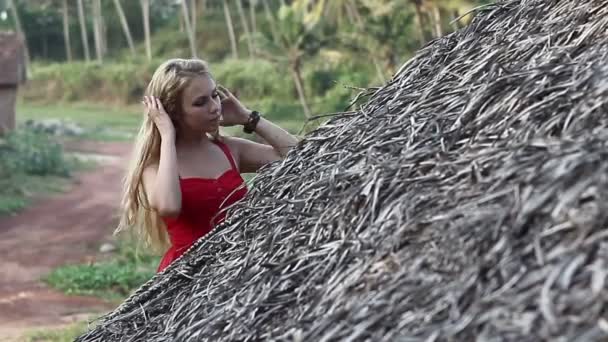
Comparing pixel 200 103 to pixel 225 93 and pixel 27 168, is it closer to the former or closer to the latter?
pixel 225 93

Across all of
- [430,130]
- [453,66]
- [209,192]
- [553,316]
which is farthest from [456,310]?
[209,192]

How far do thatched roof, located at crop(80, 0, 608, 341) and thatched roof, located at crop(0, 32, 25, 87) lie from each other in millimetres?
13440

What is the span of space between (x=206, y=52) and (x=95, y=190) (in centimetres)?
2165

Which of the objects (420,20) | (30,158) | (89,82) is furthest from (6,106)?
(89,82)

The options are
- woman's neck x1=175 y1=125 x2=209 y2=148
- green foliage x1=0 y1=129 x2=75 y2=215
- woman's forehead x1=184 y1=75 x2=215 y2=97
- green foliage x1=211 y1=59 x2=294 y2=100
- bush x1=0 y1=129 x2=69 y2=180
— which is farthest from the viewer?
green foliage x1=211 y1=59 x2=294 y2=100

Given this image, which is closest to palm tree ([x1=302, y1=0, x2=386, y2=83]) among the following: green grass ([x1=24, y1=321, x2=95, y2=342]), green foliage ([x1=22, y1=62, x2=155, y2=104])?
green foliage ([x1=22, y1=62, x2=155, y2=104])

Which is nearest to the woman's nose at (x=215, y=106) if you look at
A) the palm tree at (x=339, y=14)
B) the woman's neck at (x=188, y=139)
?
the woman's neck at (x=188, y=139)

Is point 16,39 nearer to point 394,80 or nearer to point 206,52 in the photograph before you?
point 394,80

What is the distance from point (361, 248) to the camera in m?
1.96

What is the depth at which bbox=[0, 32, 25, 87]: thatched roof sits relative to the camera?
609 inches

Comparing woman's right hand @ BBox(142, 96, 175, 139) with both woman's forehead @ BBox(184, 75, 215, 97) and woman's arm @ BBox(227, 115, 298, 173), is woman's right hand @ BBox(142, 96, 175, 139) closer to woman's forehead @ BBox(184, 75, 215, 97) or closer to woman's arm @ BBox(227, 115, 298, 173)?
woman's forehead @ BBox(184, 75, 215, 97)

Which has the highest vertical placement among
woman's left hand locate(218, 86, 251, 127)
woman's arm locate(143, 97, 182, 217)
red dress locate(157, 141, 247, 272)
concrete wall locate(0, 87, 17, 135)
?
woman's left hand locate(218, 86, 251, 127)

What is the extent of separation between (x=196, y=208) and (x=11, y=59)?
13.3m

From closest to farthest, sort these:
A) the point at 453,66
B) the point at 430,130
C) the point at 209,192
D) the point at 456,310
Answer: the point at 456,310 → the point at 430,130 → the point at 453,66 → the point at 209,192
